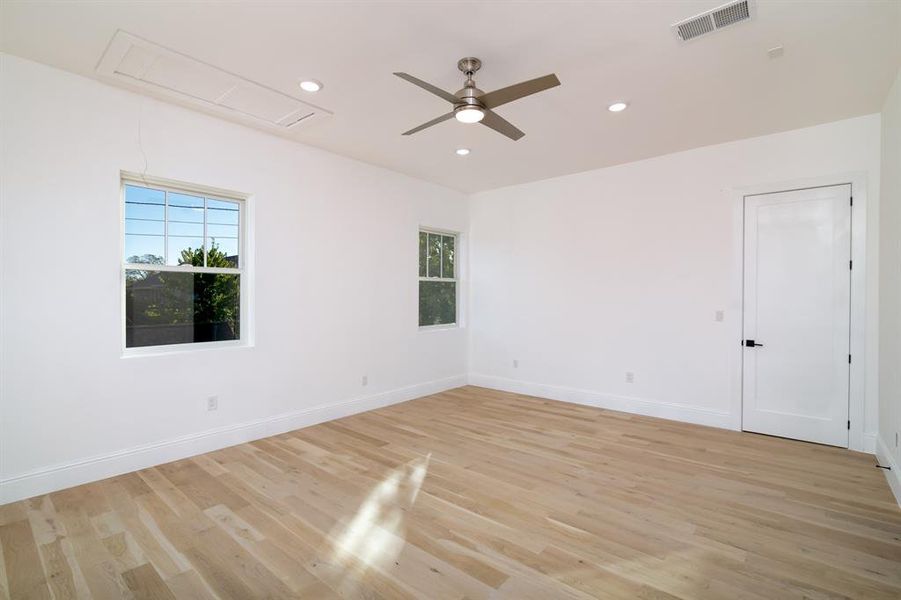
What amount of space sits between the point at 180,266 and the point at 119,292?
499mm

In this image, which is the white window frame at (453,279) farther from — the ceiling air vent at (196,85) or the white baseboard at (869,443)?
the white baseboard at (869,443)

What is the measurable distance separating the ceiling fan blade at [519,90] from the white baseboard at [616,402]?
12.4 feet

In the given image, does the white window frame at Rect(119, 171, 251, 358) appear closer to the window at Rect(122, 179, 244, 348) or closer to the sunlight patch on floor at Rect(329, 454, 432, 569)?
the window at Rect(122, 179, 244, 348)

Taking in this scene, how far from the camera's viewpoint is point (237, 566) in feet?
6.84

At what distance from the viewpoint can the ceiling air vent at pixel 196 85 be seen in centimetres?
271

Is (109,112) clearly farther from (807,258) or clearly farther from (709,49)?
(807,258)

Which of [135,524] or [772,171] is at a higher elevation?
[772,171]

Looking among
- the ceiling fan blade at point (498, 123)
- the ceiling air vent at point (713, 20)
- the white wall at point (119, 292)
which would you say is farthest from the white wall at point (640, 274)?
the ceiling fan blade at point (498, 123)

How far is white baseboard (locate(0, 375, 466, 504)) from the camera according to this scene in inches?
110

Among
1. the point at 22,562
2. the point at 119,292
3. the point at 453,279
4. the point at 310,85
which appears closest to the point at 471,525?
the point at 22,562

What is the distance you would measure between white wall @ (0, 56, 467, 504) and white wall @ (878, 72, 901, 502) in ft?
14.9

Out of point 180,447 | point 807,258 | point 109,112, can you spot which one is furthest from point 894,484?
point 109,112

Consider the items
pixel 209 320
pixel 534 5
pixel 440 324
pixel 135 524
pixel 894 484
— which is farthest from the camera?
pixel 440 324

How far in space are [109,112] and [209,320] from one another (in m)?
1.76
